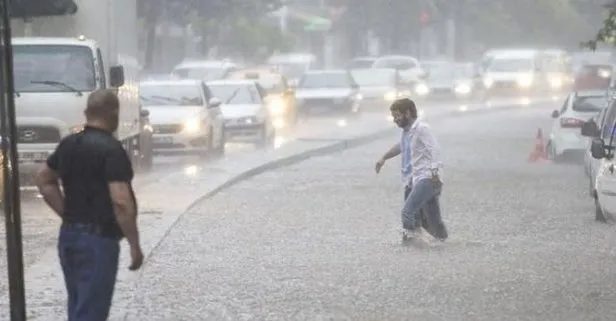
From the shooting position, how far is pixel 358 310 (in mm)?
12734

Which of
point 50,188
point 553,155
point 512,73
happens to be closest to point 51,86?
point 553,155

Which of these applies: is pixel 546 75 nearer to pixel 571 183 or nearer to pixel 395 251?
pixel 571 183

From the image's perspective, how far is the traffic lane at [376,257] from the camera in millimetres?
12930

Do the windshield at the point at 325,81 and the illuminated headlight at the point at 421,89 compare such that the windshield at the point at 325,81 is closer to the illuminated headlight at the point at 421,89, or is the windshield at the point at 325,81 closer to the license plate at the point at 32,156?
the illuminated headlight at the point at 421,89

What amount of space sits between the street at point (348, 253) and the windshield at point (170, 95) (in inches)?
115

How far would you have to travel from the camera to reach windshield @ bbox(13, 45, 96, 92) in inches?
933

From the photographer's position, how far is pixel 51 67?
23.8 metres

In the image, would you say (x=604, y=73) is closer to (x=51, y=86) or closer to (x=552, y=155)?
(x=552, y=155)

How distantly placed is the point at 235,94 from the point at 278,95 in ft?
23.7

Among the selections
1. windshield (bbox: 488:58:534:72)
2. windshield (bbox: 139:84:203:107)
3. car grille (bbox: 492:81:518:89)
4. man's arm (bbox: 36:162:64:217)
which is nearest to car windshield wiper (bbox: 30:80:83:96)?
windshield (bbox: 139:84:203:107)

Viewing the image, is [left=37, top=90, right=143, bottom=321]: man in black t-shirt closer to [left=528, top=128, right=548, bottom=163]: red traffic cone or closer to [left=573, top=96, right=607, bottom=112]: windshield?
[left=573, top=96, right=607, bottom=112]: windshield

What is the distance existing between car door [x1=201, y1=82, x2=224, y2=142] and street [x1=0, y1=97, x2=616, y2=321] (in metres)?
2.50

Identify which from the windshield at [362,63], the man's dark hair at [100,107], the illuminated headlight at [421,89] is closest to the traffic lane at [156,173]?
the man's dark hair at [100,107]

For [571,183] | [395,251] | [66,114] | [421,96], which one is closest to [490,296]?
[395,251]
